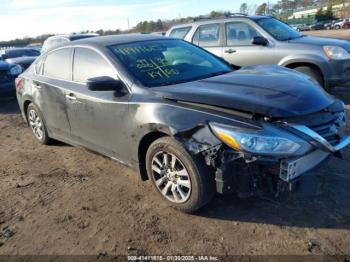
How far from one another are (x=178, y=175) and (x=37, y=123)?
131 inches

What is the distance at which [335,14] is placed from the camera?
234 ft

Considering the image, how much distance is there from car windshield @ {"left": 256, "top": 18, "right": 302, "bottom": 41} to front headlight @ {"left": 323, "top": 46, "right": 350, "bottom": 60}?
0.87 m

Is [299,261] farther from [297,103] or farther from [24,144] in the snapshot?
[24,144]

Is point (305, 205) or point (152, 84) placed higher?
point (152, 84)

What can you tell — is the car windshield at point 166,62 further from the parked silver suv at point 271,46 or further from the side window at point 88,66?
the parked silver suv at point 271,46

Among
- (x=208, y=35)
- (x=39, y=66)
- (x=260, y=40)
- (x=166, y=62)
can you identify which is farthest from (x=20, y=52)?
(x=166, y=62)

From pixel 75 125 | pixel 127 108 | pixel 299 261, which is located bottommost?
pixel 299 261

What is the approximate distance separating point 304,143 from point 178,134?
1061mm

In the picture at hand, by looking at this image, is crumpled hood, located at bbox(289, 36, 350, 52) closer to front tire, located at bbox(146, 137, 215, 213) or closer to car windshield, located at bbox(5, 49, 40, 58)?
front tire, located at bbox(146, 137, 215, 213)

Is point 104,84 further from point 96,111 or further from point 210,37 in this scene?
point 210,37

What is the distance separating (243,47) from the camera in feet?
25.1

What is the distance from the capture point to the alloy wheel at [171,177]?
3395 millimetres

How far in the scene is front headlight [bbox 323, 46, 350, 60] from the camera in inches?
266

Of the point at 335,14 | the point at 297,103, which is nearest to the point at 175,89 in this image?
the point at 297,103
